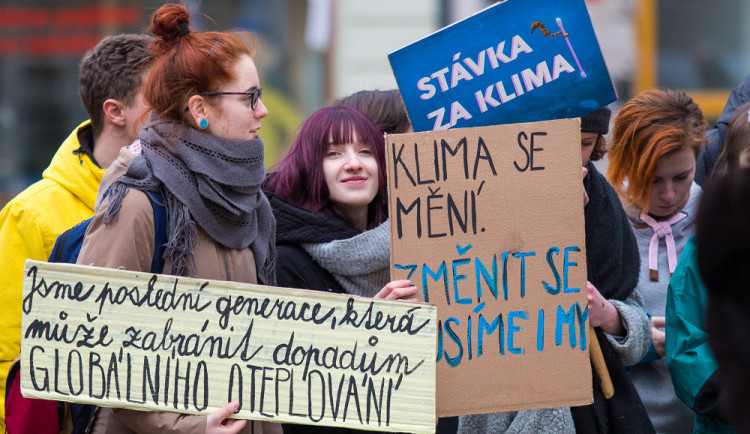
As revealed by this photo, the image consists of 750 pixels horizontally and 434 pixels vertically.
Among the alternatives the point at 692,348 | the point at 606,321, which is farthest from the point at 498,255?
the point at 692,348

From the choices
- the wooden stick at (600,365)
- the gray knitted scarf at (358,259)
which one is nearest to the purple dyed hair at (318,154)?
the gray knitted scarf at (358,259)

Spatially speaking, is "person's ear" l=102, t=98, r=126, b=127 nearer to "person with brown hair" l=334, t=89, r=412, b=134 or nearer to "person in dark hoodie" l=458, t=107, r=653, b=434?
"person with brown hair" l=334, t=89, r=412, b=134

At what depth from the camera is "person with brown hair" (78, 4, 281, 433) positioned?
7.88 ft

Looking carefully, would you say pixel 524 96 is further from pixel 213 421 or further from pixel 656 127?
pixel 213 421

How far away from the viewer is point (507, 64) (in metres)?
2.77

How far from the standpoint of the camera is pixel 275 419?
241cm

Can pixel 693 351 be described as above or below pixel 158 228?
below

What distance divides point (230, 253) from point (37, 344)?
0.53m

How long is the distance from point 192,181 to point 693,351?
147 cm

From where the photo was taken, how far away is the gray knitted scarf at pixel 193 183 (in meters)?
2.45

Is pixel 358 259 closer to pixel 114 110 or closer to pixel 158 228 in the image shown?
pixel 158 228

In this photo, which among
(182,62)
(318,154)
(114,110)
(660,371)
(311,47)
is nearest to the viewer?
(182,62)

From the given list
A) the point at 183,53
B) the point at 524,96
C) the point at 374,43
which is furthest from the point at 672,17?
the point at 183,53

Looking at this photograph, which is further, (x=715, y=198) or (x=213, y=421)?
(x=213, y=421)
